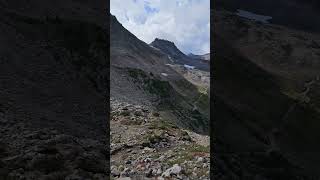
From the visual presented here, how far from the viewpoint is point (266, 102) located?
90.6ft

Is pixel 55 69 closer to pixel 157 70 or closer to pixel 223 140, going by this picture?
pixel 223 140

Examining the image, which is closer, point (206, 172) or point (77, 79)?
point (206, 172)

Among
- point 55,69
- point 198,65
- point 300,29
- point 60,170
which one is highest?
point 300,29

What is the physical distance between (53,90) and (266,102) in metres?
12.9

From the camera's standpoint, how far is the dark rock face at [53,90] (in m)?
16.4

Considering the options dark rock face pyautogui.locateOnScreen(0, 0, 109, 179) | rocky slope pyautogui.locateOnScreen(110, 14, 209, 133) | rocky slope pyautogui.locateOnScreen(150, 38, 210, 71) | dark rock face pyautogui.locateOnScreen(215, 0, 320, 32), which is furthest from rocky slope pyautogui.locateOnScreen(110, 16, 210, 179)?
rocky slope pyautogui.locateOnScreen(150, 38, 210, 71)

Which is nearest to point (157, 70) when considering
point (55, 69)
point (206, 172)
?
point (55, 69)

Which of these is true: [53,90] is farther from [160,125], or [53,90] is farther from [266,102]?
[266,102]

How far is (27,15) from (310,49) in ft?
67.2

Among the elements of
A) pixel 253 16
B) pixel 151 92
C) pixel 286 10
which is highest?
pixel 286 10

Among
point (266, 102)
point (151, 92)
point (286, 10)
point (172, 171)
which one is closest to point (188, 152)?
point (172, 171)

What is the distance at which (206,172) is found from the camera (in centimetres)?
1909

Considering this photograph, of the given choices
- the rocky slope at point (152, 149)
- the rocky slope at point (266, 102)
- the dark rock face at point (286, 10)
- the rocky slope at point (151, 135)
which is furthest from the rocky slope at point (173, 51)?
the rocky slope at point (152, 149)

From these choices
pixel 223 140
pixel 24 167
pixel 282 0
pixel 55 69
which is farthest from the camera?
pixel 282 0
